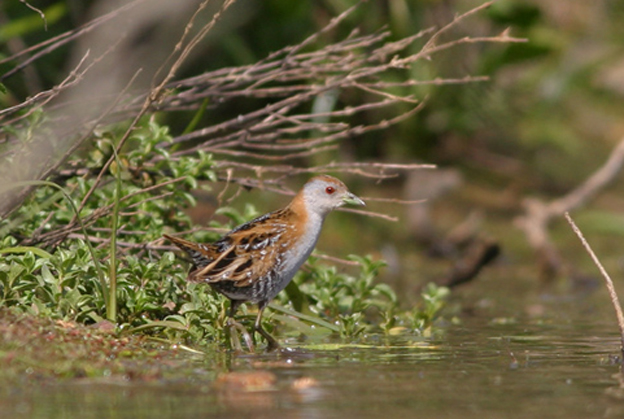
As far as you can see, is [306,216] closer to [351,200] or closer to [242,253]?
[351,200]

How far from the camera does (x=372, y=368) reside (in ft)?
17.1

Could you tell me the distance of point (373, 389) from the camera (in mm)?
4617

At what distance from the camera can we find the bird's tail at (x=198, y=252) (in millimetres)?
5781

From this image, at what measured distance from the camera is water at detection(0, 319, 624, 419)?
4.12 metres

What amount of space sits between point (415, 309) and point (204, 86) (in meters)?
2.04

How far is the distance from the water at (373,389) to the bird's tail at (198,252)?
2.10 ft

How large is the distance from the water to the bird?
1.39ft

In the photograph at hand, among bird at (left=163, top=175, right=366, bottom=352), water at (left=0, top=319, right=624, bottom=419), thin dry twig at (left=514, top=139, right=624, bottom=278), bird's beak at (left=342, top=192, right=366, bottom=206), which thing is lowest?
thin dry twig at (left=514, top=139, right=624, bottom=278)

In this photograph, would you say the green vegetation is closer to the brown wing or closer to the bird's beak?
the brown wing

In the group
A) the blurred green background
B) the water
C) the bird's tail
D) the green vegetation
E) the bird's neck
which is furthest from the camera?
the blurred green background

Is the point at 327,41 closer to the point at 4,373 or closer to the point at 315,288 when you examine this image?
the point at 315,288

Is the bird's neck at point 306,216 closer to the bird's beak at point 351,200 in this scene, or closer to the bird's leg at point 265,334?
the bird's beak at point 351,200

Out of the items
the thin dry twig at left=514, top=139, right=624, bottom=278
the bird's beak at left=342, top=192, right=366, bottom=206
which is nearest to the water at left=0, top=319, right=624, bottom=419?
the bird's beak at left=342, top=192, right=366, bottom=206

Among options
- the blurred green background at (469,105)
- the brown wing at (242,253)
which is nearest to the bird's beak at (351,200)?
the brown wing at (242,253)
